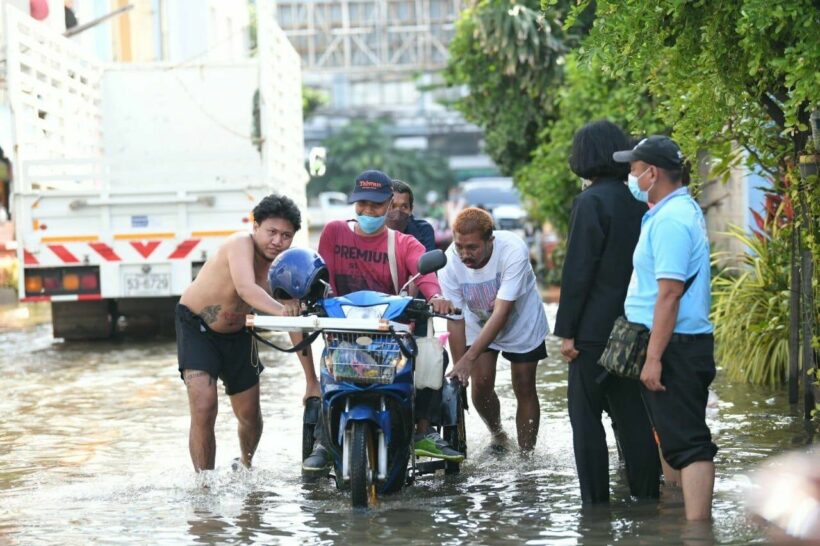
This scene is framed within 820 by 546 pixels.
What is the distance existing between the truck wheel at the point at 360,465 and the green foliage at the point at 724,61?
257cm

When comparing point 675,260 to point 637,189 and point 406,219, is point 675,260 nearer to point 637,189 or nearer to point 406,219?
point 637,189

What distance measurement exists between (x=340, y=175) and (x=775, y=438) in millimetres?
74376

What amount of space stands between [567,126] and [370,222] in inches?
550

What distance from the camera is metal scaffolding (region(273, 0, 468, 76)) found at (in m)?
87.0

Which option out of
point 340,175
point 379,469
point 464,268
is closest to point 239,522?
point 379,469

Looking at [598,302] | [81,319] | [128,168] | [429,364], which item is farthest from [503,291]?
[128,168]

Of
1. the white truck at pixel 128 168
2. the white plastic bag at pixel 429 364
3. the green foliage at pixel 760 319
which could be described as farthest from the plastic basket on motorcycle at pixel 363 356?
the white truck at pixel 128 168

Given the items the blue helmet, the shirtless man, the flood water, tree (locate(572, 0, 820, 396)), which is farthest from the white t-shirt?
the blue helmet

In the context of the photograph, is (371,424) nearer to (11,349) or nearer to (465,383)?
(465,383)

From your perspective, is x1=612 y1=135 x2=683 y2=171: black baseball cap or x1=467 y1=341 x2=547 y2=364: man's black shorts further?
x1=467 y1=341 x2=547 y2=364: man's black shorts

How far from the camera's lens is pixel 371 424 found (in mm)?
7520

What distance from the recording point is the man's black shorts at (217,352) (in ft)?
27.1

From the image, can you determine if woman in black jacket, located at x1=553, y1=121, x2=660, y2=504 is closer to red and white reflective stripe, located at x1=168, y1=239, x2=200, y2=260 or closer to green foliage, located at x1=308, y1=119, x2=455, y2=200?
red and white reflective stripe, located at x1=168, y1=239, x2=200, y2=260

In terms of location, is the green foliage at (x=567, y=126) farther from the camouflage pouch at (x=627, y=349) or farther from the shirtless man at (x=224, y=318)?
the camouflage pouch at (x=627, y=349)
